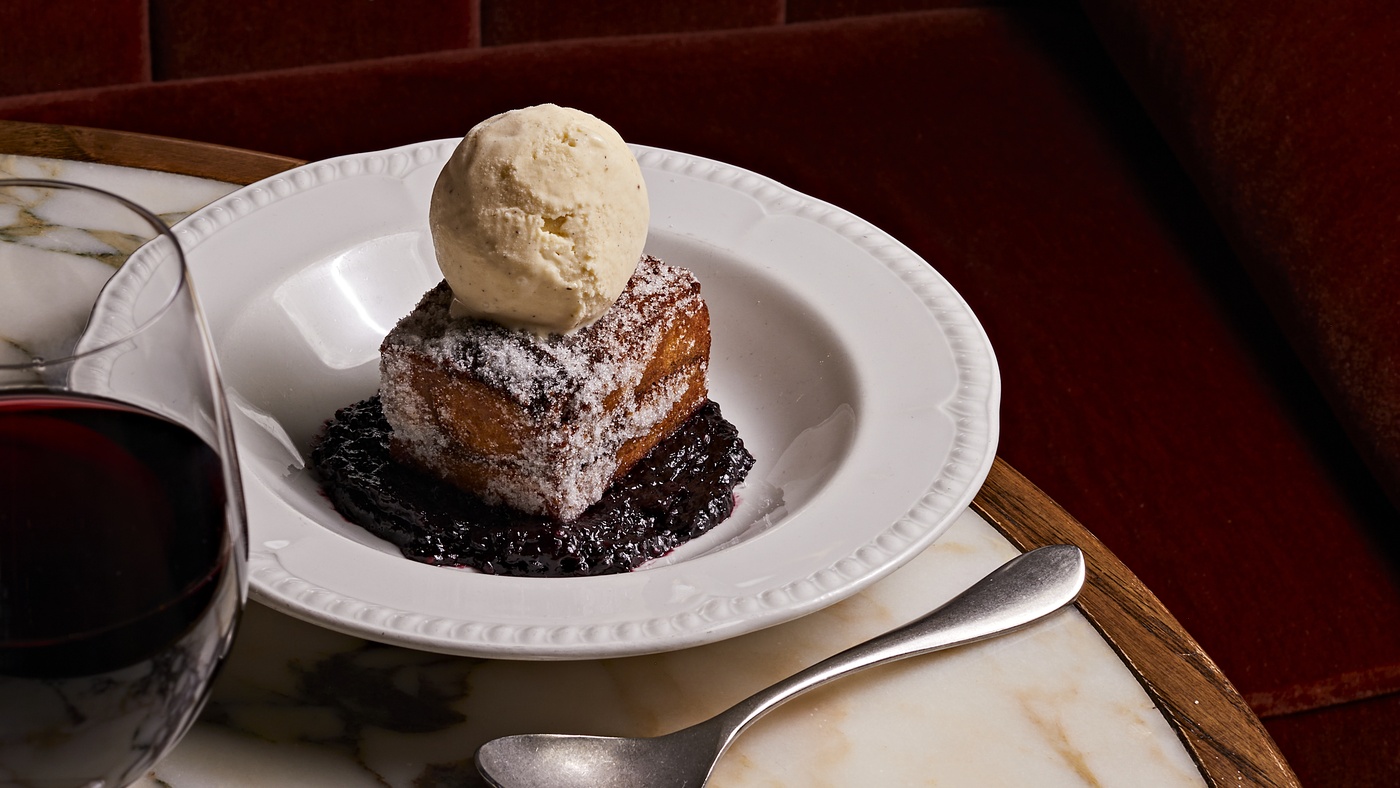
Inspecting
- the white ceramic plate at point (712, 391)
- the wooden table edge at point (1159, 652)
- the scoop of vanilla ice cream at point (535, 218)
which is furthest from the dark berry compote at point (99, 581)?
the wooden table edge at point (1159, 652)

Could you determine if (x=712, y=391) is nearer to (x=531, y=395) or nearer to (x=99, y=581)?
(x=531, y=395)

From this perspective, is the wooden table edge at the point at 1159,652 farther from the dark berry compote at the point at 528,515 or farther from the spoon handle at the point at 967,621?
the dark berry compote at the point at 528,515

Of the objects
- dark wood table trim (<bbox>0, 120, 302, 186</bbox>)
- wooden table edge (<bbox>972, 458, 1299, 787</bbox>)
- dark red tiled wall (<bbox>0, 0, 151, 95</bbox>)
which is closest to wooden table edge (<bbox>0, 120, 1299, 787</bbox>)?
wooden table edge (<bbox>972, 458, 1299, 787</bbox>)

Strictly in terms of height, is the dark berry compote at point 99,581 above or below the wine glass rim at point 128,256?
below

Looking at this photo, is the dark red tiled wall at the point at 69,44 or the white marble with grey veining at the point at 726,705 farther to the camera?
the dark red tiled wall at the point at 69,44

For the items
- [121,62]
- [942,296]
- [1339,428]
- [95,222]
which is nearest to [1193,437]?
[1339,428]

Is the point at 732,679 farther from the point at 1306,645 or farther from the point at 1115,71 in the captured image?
the point at 1115,71
